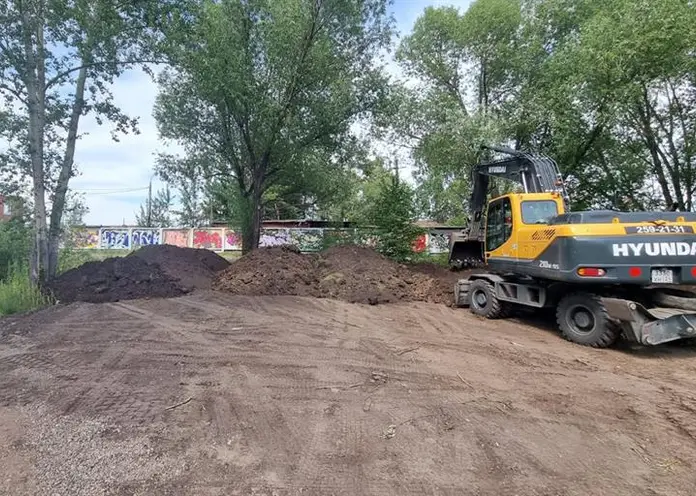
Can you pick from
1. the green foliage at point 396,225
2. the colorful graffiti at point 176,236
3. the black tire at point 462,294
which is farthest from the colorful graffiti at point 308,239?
the colorful graffiti at point 176,236

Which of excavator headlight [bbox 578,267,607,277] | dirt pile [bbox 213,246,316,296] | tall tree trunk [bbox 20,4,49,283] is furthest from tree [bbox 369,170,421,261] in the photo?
tall tree trunk [bbox 20,4,49,283]

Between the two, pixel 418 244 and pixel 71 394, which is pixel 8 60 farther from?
pixel 418 244

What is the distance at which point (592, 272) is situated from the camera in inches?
248

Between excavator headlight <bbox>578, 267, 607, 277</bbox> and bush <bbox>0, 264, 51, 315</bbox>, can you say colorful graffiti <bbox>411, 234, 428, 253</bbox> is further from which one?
bush <bbox>0, 264, 51, 315</bbox>

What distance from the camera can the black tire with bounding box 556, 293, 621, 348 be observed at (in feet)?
21.0

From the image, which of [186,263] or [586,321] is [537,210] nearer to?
[586,321]

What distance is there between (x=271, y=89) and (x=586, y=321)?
40.0 ft

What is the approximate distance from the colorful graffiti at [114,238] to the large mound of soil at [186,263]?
19.9 meters

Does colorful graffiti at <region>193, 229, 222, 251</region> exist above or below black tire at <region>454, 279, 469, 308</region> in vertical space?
above

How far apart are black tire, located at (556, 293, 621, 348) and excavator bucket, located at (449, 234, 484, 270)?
171 inches

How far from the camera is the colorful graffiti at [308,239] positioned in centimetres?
1744

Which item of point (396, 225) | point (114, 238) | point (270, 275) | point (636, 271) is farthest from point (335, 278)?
point (114, 238)

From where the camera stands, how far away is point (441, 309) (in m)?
9.45

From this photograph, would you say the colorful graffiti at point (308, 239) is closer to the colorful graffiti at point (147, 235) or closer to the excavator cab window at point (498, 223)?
the excavator cab window at point (498, 223)
